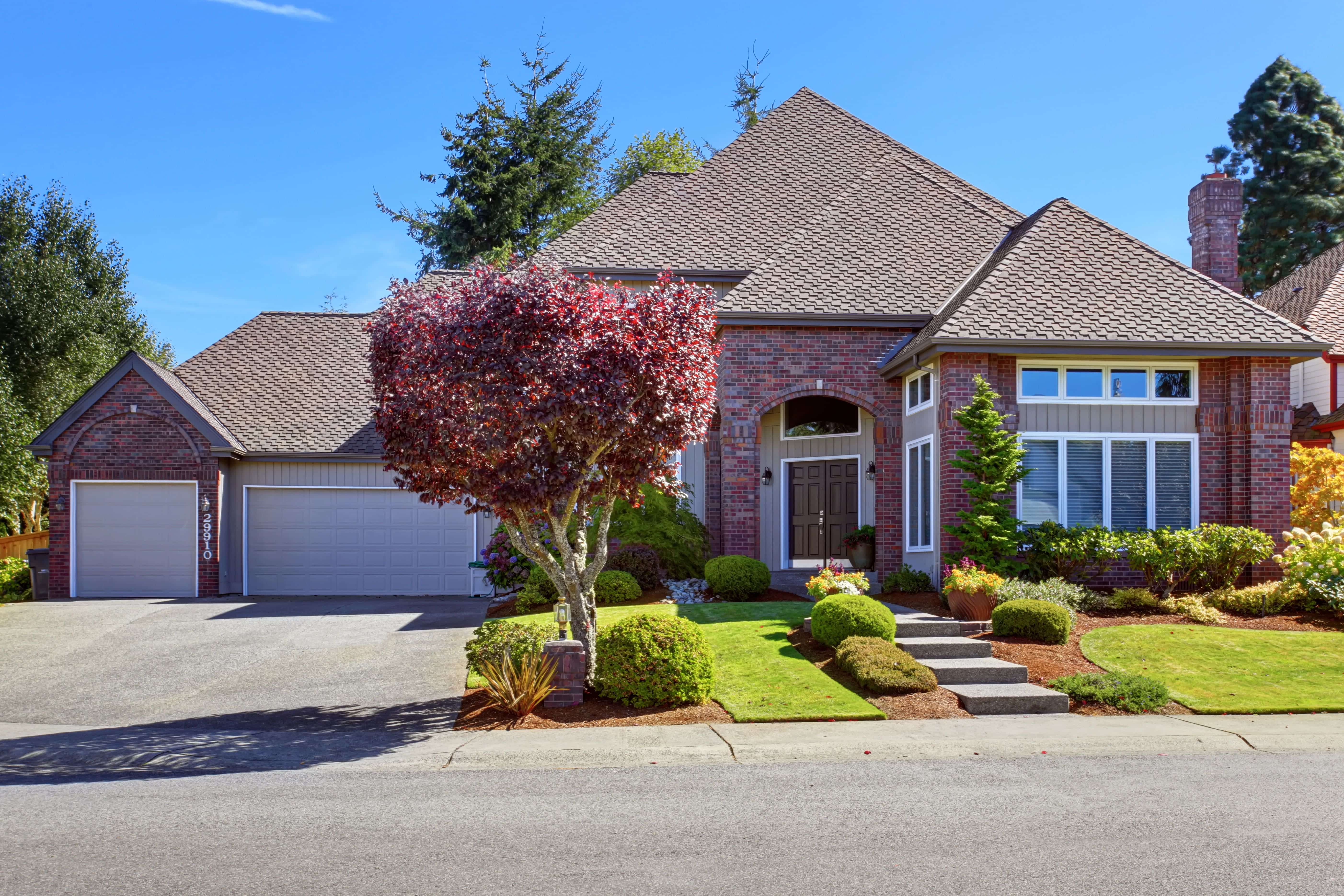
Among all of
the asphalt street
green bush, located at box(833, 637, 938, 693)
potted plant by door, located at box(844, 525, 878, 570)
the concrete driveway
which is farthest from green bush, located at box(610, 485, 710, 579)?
the asphalt street

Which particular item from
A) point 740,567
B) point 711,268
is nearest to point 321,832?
point 740,567

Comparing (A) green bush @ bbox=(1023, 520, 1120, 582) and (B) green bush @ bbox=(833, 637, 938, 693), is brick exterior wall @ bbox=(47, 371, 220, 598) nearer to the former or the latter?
(B) green bush @ bbox=(833, 637, 938, 693)

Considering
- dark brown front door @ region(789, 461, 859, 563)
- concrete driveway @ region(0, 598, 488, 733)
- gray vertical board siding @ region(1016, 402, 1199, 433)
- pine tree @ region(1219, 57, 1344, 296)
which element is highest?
pine tree @ region(1219, 57, 1344, 296)

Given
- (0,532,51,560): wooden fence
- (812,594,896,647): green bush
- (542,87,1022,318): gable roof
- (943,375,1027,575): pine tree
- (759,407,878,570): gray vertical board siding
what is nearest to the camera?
(812,594,896,647): green bush

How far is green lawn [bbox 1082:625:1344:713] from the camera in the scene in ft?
33.5

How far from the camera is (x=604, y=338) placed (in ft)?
31.2

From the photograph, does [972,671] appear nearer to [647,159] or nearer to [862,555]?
[862,555]

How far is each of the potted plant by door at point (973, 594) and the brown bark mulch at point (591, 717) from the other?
15.6ft

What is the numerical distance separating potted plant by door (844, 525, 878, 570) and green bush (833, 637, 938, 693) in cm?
666

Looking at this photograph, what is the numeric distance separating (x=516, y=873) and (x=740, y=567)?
36.1 ft

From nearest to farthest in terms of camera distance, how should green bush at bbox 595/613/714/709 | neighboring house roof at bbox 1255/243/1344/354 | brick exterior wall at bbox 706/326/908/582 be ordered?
green bush at bbox 595/613/714/709 → brick exterior wall at bbox 706/326/908/582 → neighboring house roof at bbox 1255/243/1344/354

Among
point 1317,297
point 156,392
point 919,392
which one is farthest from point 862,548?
point 1317,297

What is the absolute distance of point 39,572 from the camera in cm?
1967

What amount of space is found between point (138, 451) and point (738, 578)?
11762mm
